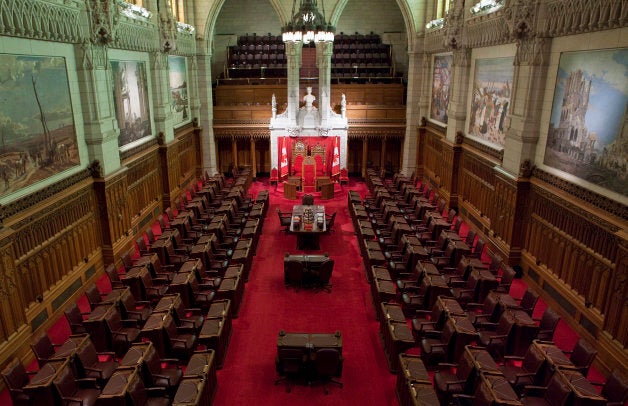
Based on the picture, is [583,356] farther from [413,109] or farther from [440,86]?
[413,109]

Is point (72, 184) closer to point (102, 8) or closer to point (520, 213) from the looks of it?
point (102, 8)

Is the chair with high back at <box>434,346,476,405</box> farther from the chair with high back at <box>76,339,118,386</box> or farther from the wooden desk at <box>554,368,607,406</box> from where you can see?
the chair with high back at <box>76,339,118,386</box>

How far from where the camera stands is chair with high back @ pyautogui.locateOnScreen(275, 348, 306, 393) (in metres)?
7.52

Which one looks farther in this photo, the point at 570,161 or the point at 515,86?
Result: the point at 515,86

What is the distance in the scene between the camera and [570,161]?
9.77 metres

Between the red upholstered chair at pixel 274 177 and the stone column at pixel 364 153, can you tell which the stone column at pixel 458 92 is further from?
the red upholstered chair at pixel 274 177

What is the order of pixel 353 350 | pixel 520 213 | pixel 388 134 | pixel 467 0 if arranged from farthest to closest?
pixel 388 134 < pixel 467 0 < pixel 520 213 < pixel 353 350

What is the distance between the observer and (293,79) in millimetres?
20406

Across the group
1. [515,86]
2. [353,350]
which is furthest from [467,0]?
[353,350]

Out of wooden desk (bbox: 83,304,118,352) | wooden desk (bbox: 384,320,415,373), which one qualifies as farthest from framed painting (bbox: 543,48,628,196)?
wooden desk (bbox: 83,304,118,352)

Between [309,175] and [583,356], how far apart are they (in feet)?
45.2

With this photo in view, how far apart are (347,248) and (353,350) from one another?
5.10 metres

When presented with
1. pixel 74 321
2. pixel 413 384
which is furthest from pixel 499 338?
pixel 74 321

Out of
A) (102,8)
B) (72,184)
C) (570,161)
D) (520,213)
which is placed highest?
(102,8)
